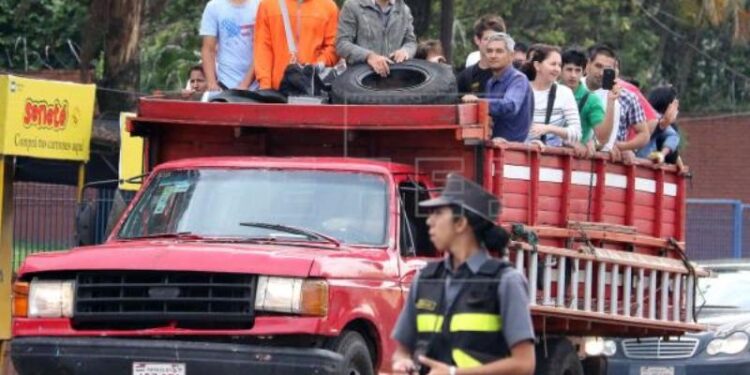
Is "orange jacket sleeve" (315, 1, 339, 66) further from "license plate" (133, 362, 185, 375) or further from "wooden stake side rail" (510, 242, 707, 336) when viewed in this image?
"license plate" (133, 362, 185, 375)

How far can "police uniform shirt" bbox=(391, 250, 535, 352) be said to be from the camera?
22.1ft

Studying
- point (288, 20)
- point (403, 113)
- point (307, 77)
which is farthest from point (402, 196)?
point (288, 20)

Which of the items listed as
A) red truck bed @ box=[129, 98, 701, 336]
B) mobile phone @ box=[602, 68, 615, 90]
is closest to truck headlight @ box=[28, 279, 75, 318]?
red truck bed @ box=[129, 98, 701, 336]

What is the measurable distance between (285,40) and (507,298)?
247 inches

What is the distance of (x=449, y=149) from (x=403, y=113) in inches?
17.0

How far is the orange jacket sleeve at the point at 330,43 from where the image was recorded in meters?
12.9

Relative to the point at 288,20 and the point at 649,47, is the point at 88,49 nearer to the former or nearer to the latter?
the point at 288,20

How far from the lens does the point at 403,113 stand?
11.3 m

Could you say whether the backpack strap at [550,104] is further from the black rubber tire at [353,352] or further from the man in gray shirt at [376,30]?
the black rubber tire at [353,352]

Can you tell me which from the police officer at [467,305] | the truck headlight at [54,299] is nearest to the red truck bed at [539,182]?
the truck headlight at [54,299]

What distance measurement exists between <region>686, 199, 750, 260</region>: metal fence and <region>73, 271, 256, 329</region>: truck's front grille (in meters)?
17.5

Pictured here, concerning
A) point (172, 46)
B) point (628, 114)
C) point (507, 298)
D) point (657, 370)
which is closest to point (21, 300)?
point (507, 298)

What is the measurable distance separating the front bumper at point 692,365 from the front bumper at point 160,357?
5.18 meters

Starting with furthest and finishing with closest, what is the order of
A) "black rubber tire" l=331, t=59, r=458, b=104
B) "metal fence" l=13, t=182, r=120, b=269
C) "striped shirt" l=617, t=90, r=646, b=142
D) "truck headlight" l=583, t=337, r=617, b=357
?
"metal fence" l=13, t=182, r=120, b=269, "striped shirt" l=617, t=90, r=646, b=142, "truck headlight" l=583, t=337, r=617, b=357, "black rubber tire" l=331, t=59, r=458, b=104
